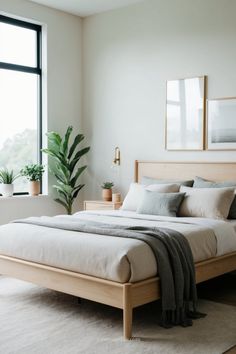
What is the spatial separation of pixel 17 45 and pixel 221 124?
2722 mm

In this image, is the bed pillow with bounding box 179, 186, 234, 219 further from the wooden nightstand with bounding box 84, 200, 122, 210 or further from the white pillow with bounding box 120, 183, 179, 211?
the wooden nightstand with bounding box 84, 200, 122, 210

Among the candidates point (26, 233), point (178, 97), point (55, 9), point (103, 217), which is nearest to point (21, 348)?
point (26, 233)

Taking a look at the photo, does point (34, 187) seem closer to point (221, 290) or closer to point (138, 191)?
point (138, 191)

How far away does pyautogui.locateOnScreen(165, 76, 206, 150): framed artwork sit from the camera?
5.82 metres

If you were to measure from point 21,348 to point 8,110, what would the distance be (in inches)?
145

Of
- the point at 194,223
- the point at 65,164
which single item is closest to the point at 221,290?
the point at 194,223

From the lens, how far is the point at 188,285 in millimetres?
3855

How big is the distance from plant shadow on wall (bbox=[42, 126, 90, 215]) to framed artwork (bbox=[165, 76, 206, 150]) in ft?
4.05

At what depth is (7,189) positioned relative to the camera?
20.2ft

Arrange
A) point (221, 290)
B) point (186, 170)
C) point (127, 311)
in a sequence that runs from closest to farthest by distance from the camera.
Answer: point (127, 311) → point (221, 290) → point (186, 170)

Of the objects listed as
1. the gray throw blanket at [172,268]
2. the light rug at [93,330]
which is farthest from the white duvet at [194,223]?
the light rug at [93,330]

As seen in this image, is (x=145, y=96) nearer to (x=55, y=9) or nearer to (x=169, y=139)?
(x=169, y=139)

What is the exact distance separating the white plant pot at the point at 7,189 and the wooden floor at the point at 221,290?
2.52m

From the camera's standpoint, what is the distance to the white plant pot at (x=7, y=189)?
20.1 feet
